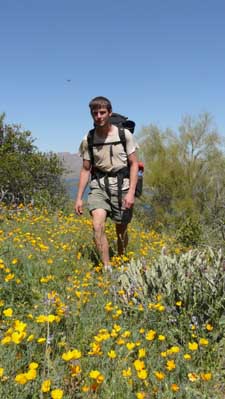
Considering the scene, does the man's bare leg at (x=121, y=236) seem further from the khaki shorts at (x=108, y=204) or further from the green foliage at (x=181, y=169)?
the green foliage at (x=181, y=169)

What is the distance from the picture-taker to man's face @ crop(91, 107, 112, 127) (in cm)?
381

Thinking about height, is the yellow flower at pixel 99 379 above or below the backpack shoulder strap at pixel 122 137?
below

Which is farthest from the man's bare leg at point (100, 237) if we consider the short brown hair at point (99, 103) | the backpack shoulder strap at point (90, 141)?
the short brown hair at point (99, 103)

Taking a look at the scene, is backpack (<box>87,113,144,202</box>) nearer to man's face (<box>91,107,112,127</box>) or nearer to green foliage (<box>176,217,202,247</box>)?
man's face (<box>91,107,112,127</box>)

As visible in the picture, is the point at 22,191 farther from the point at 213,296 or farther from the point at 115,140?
the point at 213,296

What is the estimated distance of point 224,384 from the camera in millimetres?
1979

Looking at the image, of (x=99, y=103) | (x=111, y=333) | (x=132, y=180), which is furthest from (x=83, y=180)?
(x=111, y=333)

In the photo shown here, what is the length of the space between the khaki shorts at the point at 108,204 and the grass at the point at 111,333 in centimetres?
82

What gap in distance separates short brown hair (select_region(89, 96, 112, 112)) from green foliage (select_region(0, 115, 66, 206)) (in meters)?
4.49

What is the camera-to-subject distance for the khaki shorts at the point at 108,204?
13.4 feet

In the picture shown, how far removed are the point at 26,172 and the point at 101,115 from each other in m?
5.23

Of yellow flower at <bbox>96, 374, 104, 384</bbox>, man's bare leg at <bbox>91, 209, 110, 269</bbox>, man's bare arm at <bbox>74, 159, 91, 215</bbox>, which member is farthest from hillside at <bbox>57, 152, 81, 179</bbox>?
yellow flower at <bbox>96, 374, 104, 384</bbox>

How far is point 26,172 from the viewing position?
8.73 meters

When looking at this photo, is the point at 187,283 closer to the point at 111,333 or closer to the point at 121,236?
the point at 111,333
